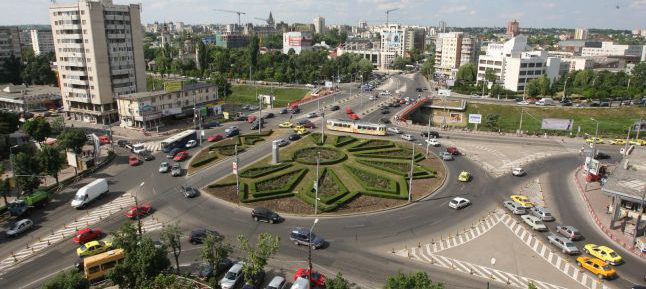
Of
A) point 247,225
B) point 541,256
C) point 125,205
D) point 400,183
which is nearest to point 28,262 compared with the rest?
point 125,205

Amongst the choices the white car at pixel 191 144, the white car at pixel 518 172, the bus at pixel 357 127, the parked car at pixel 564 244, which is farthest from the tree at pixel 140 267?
the bus at pixel 357 127

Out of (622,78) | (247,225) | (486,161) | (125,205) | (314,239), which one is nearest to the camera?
(314,239)

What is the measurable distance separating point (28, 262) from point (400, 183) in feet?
167

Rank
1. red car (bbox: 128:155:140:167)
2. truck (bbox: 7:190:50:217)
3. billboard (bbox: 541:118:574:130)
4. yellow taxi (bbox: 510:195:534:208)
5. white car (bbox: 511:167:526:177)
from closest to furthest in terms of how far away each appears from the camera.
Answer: truck (bbox: 7:190:50:217) < yellow taxi (bbox: 510:195:534:208) < white car (bbox: 511:167:526:177) < red car (bbox: 128:155:140:167) < billboard (bbox: 541:118:574:130)

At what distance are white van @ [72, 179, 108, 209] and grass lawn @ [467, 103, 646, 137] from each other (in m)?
97.0

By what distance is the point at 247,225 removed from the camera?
54.5 metres

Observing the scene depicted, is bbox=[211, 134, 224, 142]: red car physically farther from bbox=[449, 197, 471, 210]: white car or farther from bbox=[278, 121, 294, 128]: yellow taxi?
bbox=[449, 197, 471, 210]: white car

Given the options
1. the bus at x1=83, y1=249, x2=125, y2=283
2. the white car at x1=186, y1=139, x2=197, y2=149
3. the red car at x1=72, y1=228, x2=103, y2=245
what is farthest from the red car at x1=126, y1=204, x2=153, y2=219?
the white car at x1=186, y1=139, x2=197, y2=149

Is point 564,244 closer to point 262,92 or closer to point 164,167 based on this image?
point 164,167

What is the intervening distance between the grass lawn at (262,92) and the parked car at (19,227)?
104 m

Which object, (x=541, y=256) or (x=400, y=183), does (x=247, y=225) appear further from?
(x=541, y=256)

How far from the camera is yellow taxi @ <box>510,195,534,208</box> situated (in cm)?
6053

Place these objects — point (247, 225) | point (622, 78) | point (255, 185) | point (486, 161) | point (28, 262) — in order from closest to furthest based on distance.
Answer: point (28, 262)
point (247, 225)
point (255, 185)
point (486, 161)
point (622, 78)

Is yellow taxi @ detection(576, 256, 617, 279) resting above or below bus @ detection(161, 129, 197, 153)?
below
